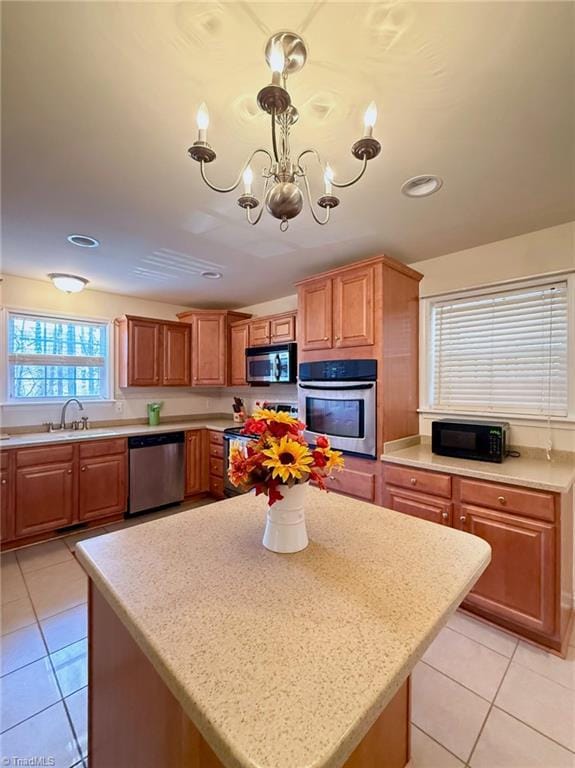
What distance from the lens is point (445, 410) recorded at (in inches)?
111

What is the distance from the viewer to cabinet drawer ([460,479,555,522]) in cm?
186

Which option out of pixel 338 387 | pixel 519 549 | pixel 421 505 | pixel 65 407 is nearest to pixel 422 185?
pixel 338 387

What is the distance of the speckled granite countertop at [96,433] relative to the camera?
121 inches

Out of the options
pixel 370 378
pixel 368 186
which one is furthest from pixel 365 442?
pixel 368 186

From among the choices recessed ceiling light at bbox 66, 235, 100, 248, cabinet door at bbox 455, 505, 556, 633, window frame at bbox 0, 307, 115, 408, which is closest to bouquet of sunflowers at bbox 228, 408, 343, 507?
cabinet door at bbox 455, 505, 556, 633

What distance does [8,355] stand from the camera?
344 centimetres

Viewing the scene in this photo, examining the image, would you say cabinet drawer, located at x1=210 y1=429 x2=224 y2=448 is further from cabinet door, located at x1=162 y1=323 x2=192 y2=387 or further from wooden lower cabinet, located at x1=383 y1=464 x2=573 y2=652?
wooden lower cabinet, located at x1=383 y1=464 x2=573 y2=652

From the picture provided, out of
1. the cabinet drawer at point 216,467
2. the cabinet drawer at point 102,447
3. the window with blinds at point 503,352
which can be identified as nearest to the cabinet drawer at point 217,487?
the cabinet drawer at point 216,467

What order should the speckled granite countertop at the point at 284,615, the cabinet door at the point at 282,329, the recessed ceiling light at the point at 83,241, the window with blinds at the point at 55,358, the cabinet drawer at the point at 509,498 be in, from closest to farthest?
the speckled granite countertop at the point at 284,615 → the cabinet drawer at the point at 509,498 → the recessed ceiling light at the point at 83,241 → the window with blinds at the point at 55,358 → the cabinet door at the point at 282,329

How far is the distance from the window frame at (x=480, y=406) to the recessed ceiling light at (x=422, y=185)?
3.57 feet

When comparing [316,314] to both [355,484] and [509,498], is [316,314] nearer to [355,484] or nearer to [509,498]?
[355,484]

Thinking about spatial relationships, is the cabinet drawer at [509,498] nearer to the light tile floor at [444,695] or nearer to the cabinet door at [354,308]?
the light tile floor at [444,695]

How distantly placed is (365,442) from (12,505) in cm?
309

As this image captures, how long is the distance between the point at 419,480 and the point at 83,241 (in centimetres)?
301
